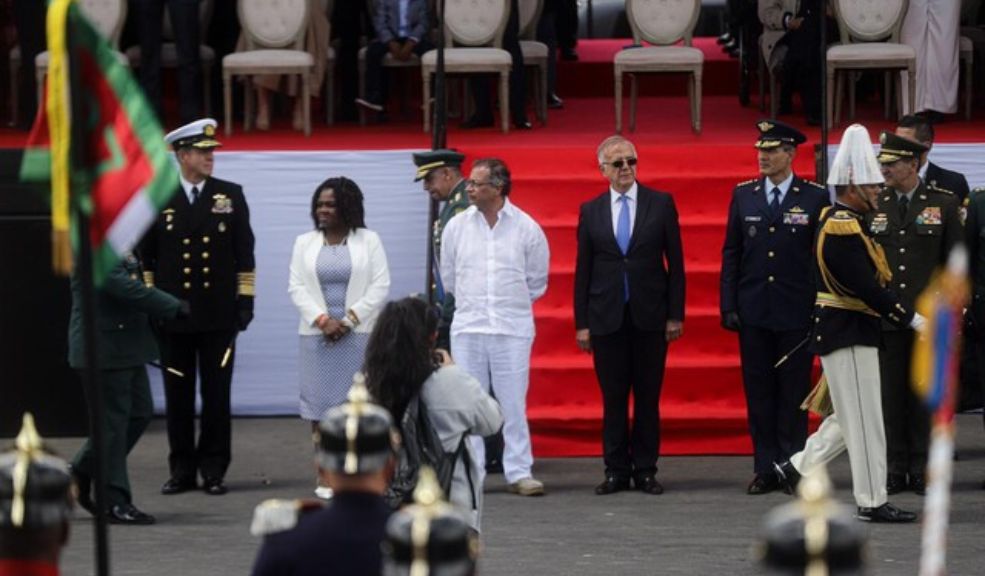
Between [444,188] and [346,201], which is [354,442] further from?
[444,188]

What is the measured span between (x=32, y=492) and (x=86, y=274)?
2.97ft

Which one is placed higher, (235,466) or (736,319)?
(736,319)

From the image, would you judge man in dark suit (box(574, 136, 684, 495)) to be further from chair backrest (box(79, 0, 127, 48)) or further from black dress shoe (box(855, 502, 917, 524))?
chair backrest (box(79, 0, 127, 48))

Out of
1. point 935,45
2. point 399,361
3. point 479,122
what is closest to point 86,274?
point 399,361

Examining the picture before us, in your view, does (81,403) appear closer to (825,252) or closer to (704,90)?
(825,252)

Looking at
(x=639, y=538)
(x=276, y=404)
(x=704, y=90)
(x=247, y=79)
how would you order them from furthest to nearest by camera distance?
1. (x=704, y=90)
2. (x=247, y=79)
3. (x=276, y=404)
4. (x=639, y=538)

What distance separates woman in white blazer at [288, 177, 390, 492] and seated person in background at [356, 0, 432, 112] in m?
4.92

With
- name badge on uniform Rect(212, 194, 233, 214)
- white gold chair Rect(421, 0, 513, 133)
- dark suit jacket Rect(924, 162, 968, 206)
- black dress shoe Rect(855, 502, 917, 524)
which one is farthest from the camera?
white gold chair Rect(421, 0, 513, 133)

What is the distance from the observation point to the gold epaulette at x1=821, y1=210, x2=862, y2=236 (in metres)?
10.4

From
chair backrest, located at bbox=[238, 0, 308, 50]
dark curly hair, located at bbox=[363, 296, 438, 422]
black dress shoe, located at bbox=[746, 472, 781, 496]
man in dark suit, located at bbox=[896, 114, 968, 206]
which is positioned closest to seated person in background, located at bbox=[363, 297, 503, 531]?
dark curly hair, located at bbox=[363, 296, 438, 422]

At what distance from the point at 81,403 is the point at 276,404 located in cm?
132

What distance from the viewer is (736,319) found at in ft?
38.2

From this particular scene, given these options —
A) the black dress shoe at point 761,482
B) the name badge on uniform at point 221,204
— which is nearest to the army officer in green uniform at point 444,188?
the name badge on uniform at point 221,204

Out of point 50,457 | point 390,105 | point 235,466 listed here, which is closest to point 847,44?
point 390,105
